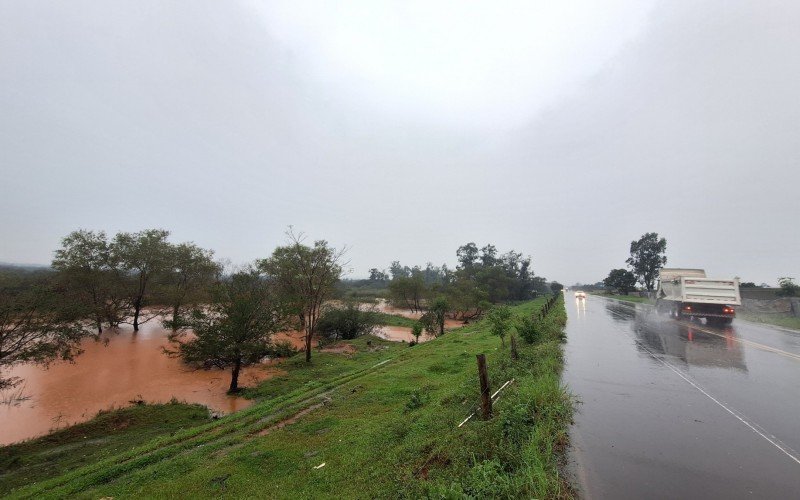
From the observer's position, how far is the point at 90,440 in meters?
11.0

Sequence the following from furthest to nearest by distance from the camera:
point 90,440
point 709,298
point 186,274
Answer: point 186,274 → point 709,298 → point 90,440

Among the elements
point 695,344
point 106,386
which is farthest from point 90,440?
point 695,344

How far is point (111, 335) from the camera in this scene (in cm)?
2852

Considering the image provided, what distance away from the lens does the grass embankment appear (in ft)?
16.8

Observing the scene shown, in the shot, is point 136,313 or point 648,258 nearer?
point 136,313

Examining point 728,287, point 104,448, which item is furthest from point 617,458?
point 728,287

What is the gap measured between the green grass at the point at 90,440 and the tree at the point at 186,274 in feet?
69.2

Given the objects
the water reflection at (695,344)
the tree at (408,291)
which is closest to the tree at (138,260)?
the tree at (408,291)

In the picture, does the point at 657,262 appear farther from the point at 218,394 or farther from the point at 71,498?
the point at 71,498

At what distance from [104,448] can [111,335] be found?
24696mm

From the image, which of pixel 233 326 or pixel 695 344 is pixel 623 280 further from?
pixel 233 326

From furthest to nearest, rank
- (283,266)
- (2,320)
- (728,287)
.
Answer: (283,266)
(728,287)
(2,320)

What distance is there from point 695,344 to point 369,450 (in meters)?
17.1

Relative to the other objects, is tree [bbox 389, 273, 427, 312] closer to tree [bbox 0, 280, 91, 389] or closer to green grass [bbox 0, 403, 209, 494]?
green grass [bbox 0, 403, 209, 494]
